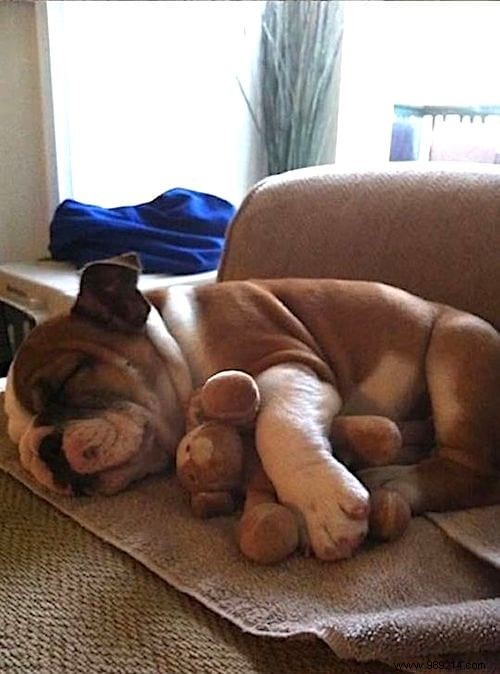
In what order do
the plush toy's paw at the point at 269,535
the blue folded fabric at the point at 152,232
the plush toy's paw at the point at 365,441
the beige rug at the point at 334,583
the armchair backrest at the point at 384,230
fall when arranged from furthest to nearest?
the blue folded fabric at the point at 152,232 → the armchair backrest at the point at 384,230 → the plush toy's paw at the point at 365,441 → the plush toy's paw at the point at 269,535 → the beige rug at the point at 334,583

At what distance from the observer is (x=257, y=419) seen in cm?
93

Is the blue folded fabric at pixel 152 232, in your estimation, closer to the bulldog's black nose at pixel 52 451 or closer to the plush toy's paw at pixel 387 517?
the bulldog's black nose at pixel 52 451

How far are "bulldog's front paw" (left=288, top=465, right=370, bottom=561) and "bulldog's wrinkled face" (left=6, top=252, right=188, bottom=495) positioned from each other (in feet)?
0.74

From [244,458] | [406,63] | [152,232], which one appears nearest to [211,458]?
[244,458]

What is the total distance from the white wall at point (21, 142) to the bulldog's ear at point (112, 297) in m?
1.23

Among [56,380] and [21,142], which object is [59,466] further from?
[21,142]

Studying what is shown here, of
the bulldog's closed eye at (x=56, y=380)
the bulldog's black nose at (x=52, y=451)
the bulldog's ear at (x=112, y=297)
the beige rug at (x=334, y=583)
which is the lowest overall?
the beige rug at (x=334, y=583)

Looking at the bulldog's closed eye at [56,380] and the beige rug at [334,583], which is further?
the bulldog's closed eye at [56,380]

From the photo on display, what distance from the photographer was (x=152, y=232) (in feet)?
6.63

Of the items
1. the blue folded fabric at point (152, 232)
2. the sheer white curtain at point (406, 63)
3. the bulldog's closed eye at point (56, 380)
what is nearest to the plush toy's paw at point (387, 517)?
the bulldog's closed eye at point (56, 380)

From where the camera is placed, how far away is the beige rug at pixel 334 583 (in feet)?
2.21

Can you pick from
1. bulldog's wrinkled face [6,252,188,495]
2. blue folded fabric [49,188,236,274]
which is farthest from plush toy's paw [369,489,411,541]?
blue folded fabric [49,188,236,274]

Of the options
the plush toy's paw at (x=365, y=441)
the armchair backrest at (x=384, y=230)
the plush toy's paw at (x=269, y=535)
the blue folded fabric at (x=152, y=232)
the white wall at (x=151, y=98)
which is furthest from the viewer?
the white wall at (x=151, y=98)

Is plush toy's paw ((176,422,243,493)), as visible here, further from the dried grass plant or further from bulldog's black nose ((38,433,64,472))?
the dried grass plant
